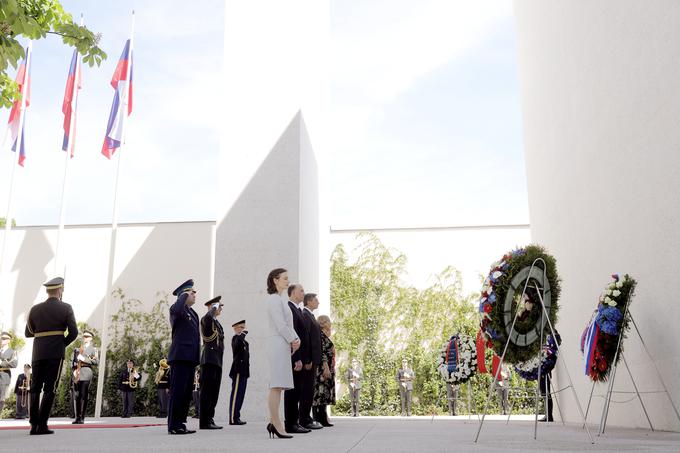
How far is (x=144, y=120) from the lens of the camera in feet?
55.2

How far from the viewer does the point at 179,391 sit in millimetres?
5957

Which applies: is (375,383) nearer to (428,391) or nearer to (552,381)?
(428,391)

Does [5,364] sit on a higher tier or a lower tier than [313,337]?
lower

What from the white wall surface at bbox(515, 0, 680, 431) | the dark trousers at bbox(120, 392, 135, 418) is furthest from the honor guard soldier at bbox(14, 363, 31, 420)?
the white wall surface at bbox(515, 0, 680, 431)

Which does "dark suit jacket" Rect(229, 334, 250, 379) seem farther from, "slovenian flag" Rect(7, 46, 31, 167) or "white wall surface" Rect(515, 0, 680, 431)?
"slovenian flag" Rect(7, 46, 31, 167)

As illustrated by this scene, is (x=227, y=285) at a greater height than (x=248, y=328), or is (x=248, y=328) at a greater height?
(x=227, y=285)

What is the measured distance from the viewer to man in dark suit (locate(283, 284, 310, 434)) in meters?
5.92

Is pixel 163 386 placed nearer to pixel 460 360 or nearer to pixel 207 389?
pixel 460 360

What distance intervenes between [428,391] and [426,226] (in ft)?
16.0

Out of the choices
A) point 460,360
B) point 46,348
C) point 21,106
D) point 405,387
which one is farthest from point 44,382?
point 21,106

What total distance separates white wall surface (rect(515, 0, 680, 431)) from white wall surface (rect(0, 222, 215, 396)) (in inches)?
405

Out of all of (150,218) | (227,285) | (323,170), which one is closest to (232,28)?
(323,170)

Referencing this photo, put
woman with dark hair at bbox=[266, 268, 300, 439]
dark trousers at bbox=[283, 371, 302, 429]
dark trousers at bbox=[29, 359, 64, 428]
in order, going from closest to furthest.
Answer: woman with dark hair at bbox=[266, 268, 300, 439]
dark trousers at bbox=[283, 371, 302, 429]
dark trousers at bbox=[29, 359, 64, 428]

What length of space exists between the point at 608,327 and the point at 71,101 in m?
14.2
